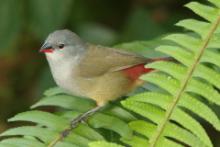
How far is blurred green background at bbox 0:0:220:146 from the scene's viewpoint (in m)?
4.63

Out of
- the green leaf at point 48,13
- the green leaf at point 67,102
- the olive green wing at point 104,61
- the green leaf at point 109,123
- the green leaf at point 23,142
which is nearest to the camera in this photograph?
the green leaf at point 23,142

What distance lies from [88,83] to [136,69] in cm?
29

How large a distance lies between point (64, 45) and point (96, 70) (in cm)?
31

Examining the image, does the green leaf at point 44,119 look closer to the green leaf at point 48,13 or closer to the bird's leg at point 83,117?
the bird's leg at point 83,117

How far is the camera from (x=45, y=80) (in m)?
4.92

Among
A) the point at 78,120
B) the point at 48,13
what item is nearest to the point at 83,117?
the point at 78,120

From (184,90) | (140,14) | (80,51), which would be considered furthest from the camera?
(140,14)

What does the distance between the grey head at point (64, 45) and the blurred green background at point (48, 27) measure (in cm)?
88

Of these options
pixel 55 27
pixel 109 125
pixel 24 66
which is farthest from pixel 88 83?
pixel 24 66

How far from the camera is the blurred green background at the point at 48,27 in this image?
4629mm

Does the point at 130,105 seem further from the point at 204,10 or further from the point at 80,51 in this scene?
the point at 80,51

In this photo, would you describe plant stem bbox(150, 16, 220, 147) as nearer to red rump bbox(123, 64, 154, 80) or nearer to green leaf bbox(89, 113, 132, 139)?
green leaf bbox(89, 113, 132, 139)

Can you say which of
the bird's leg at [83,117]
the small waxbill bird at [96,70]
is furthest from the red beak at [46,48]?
the bird's leg at [83,117]

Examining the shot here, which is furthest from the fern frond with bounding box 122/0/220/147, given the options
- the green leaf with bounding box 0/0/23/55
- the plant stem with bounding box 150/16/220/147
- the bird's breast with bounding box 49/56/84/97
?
the green leaf with bounding box 0/0/23/55
